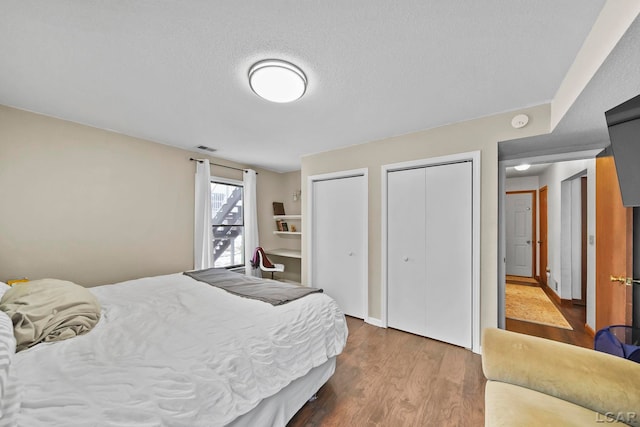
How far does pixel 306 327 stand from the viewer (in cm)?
165

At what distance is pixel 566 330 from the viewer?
9.31 feet

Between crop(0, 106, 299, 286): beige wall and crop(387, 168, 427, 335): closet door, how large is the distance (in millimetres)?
2910

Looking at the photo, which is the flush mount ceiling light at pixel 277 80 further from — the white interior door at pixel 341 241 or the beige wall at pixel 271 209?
the beige wall at pixel 271 209

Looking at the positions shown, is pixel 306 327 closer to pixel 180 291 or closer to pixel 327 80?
pixel 180 291

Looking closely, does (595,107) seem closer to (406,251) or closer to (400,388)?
(406,251)

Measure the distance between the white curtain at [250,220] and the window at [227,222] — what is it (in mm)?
141

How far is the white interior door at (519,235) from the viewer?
5492 millimetres

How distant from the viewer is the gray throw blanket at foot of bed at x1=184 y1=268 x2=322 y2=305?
1963 mm

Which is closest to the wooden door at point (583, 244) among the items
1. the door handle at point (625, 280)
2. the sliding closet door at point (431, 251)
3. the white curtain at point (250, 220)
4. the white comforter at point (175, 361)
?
the door handle at point (625, 280)

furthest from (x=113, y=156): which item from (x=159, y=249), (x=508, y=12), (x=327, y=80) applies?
(x=508, y=12)

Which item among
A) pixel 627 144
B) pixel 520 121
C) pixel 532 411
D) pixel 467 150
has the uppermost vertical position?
pixel 520 121

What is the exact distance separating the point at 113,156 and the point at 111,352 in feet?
8.33

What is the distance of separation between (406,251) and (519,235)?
462 centimetres

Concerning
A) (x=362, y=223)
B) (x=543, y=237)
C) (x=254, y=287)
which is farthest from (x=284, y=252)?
(x=543, y=237)
